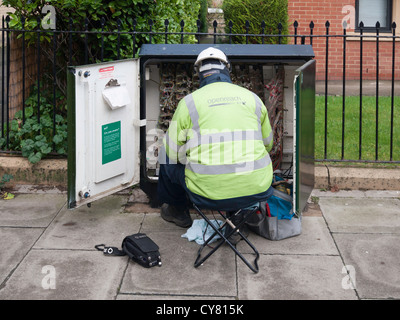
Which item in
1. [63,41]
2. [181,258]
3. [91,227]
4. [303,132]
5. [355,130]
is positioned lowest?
[181,258]

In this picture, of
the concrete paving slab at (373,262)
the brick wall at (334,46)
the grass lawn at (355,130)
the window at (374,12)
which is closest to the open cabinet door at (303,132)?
the concrete paving slab at (373,262)

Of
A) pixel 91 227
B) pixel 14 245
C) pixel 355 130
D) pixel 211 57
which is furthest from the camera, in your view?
pixel 355 130

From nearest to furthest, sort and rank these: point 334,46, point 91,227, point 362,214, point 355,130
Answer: point 91,227
point 362,214
point 355,130
point 334,46

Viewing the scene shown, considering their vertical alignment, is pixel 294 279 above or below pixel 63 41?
below

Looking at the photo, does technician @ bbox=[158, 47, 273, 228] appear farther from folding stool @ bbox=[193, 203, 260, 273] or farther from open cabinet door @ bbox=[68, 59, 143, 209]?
open cabinet door @ bbox=[68, 59, 143, 209]

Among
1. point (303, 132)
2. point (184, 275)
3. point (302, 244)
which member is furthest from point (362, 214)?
point (184, 275)

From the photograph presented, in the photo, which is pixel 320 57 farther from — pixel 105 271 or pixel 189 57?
pixel 105 271

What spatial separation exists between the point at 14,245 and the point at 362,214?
3100mm

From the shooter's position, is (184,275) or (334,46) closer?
(184,275)

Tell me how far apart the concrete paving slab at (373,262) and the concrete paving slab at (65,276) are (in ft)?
5.68

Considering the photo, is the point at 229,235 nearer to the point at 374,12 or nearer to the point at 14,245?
the point at 14,245

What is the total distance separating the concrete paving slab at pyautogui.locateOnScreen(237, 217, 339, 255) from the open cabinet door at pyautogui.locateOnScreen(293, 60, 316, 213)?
1.14 ft

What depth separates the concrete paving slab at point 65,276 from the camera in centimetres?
446

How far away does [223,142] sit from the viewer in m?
4.70
